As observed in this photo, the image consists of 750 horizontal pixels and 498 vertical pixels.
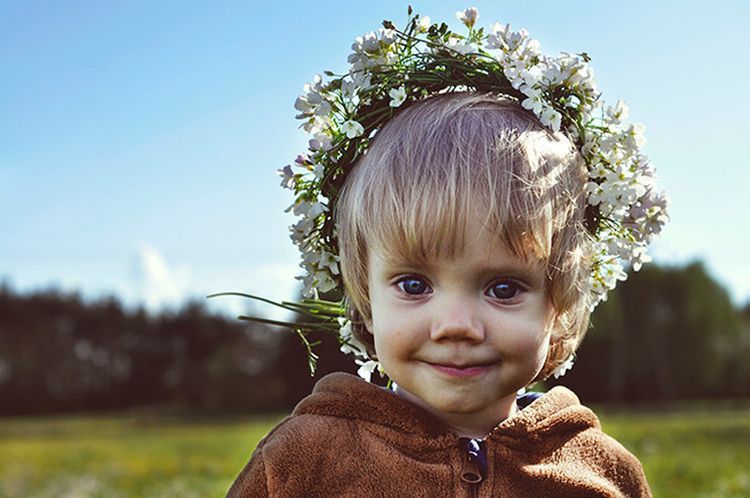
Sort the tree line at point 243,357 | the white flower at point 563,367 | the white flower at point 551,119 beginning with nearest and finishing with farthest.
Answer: the white flower at point 551,119
the white flower at point 563,367
the tree line at point 243,357

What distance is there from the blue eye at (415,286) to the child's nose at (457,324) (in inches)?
3.4

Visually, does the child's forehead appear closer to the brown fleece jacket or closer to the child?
the child

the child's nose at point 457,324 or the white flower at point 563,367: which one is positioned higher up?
the child's nose at point 457,324

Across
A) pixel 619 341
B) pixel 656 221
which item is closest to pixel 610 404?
pixel 619 341

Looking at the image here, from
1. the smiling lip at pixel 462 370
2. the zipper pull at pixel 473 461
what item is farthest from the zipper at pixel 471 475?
the smiling lip at pixel 462 370

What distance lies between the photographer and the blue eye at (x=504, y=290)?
8.48 feet

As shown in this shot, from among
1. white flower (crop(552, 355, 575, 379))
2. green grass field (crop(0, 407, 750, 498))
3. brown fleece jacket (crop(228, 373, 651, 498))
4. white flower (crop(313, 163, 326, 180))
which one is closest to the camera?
brown fleece jacket (crop(228, 373, 651, 498))

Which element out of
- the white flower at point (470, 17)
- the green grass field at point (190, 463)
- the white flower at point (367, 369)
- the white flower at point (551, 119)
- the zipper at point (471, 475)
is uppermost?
the white flower at point (470, 17)

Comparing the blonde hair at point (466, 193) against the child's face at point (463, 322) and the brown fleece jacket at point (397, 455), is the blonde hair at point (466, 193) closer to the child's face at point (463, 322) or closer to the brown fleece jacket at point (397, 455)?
the child's face at point (463, 322)

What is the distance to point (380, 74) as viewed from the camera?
3.04m

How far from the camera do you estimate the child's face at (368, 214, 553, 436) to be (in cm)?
253

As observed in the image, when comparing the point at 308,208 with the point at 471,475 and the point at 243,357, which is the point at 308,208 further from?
the point at 243,357

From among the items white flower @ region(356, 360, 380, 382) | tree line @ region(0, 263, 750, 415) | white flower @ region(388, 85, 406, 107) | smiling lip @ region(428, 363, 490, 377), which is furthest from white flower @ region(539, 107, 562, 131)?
tree line @ region(0, 263, 750, 415)

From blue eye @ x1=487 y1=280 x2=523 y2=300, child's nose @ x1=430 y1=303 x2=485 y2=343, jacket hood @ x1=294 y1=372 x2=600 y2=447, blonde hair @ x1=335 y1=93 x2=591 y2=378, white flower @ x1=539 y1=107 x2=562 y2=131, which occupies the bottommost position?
jacket hood @ x1=294 y1=372 x2=600 y2=447
